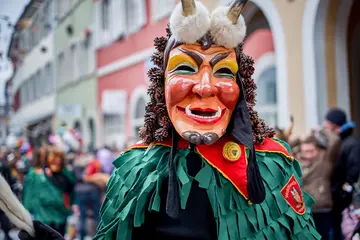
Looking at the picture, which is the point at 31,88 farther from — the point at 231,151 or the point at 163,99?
the point at 231,151

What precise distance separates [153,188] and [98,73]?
1680cm

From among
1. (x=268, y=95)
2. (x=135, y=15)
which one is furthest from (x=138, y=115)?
(x=268, y=95)

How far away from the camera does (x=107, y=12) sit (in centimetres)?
1867

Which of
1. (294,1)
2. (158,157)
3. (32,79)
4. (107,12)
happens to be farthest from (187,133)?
(32,79)

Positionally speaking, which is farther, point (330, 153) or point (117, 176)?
point (330, 153)

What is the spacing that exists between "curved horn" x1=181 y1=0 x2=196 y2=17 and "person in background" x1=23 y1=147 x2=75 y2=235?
5.07 meters

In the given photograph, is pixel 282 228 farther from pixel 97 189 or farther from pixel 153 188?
pixel 97 189

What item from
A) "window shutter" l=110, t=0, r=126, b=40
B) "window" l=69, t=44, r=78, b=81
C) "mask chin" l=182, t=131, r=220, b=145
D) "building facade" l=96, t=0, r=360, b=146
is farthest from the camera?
"window" l=69, t=44, r=78, b=81

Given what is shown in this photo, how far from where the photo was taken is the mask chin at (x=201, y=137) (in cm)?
283

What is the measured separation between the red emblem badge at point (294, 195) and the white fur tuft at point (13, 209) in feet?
4.10

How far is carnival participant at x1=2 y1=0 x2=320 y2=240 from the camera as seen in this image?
9.37 ft

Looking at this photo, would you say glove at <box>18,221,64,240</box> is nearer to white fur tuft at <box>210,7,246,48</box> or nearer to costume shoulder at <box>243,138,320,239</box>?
costume shoulder at <box>243,138,320,239</box>

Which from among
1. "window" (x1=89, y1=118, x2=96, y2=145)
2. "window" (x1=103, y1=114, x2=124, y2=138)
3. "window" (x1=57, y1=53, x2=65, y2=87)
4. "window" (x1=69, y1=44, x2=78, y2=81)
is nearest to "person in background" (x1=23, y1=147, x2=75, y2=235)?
"window" (x1=103, y1=114, x2=124, y2=138)

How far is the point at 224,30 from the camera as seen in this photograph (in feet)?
A: 9.48
